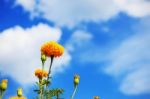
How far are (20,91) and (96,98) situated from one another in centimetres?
161

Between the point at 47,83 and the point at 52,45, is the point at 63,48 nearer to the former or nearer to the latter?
the point at 52,45

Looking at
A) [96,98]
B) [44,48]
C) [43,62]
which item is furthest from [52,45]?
[96,98]

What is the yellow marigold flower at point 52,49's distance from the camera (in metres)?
8.42

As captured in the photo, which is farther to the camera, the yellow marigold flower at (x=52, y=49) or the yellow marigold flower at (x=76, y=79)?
the yellow marigold flower at (x=76, y=79)

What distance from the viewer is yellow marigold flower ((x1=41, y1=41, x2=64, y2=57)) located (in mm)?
8422

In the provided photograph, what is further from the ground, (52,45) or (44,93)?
(52,45)

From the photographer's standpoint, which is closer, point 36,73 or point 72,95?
point 72,95

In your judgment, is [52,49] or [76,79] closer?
[52,49]

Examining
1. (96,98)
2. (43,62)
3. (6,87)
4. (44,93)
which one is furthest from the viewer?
(43,62)

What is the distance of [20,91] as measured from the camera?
8.01m

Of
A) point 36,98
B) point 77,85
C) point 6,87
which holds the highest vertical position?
point 77,85

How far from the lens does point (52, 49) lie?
8453 mm

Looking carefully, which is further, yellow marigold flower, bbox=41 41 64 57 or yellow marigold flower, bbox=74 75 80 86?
yellow marigold flower, bbox=74 75 80 86

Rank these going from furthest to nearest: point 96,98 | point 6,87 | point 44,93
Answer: point 96,98 < point 44,93 < point 6,87
